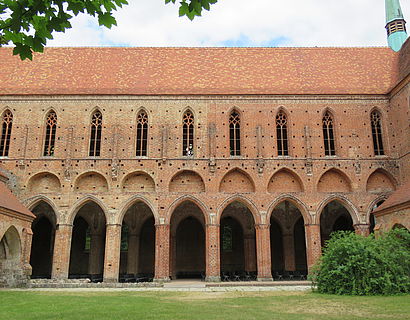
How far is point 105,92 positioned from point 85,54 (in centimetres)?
491

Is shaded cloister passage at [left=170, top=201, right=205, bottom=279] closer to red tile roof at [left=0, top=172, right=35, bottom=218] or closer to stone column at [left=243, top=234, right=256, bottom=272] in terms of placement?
stone column at [left=243, top=234, right=256, bottom=272]

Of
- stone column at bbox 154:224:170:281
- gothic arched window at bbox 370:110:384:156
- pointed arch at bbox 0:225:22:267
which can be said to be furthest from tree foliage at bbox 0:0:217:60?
gothic arched window at bbox 370:110:384:156

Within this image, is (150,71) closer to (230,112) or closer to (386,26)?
(230,112)

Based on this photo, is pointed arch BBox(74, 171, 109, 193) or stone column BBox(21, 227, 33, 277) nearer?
stone column BBox(21, 227, 33, 277)

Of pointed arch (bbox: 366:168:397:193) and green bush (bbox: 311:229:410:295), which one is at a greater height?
pointed arch (bbox: 366:168:397:193)

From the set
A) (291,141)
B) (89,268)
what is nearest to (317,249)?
(291,141)

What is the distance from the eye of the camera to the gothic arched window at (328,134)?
24.4m

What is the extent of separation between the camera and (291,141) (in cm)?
2412

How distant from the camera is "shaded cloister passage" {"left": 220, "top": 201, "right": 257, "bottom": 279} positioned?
26438 mm

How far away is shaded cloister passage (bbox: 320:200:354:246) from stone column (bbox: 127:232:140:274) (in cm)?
1224

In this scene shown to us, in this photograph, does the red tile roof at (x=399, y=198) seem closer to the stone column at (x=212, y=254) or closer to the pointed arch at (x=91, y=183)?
the stone column at (x=212, y=254)

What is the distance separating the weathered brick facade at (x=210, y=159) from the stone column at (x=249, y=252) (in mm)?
136

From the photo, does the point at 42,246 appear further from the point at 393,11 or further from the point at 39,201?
the point at 393,11

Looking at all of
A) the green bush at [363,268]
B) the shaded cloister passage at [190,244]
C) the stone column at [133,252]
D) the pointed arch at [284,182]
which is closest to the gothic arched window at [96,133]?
the stone column at [133,252]
